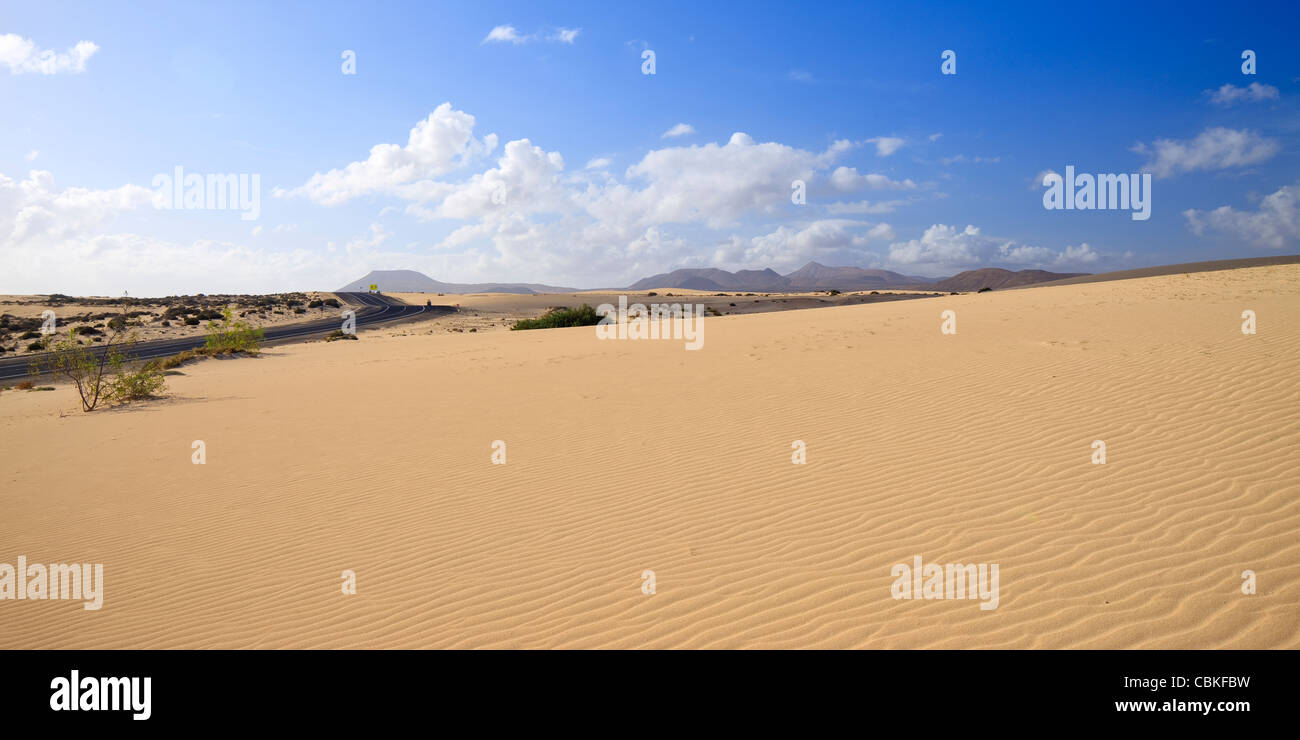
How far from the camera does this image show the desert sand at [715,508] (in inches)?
164

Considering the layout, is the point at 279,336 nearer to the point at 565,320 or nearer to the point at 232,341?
the point at 232,341

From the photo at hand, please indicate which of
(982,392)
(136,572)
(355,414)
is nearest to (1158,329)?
(982,392)

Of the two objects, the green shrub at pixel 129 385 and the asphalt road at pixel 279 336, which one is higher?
the asphalt road at pixel 279 336

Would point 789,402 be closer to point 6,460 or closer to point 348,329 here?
point 6,460

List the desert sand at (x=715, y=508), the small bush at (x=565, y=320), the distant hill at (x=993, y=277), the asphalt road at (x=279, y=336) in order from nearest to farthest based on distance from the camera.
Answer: the desert sand at (x=715, y=508)
the asphalt road at (x=279, y=336)
the small bush at (x=565, y=320)
the distant hill at (x=993, y=277)

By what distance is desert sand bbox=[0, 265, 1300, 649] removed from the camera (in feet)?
13.6

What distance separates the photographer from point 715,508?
615 centimetres

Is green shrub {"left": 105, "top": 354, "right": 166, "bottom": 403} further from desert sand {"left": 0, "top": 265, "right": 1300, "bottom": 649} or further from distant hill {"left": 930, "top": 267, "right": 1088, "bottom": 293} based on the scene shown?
distant hill {"left": 930, "top": 267, "right": 1088, "bottom": 293}

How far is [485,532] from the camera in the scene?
606cm

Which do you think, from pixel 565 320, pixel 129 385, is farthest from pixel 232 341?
pixel 565 320

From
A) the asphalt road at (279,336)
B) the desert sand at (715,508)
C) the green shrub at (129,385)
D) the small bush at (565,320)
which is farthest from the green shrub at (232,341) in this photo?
the desert sand at (715,508)

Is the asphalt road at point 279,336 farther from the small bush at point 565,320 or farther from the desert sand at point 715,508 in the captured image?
the desert sand at point 715,508

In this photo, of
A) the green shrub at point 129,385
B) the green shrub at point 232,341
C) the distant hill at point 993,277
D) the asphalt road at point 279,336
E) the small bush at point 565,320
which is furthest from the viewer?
the distant hill at point 993,277
